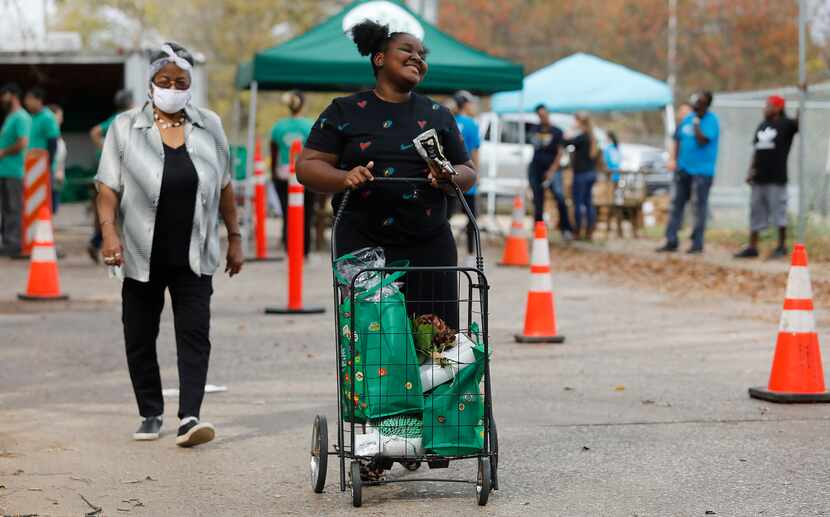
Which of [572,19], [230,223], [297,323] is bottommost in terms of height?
[297,323]

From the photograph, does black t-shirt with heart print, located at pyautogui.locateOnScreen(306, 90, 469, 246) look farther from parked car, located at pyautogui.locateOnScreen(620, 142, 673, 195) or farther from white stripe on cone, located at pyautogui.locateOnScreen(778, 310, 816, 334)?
parked car, located at pyautogui.locateOnScreen(620, 142, 673, 195)

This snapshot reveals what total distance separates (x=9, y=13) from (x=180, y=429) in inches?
206

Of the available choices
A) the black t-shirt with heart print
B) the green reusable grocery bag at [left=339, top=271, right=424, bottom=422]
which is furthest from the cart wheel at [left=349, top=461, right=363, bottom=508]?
the black t-shirt with heart print

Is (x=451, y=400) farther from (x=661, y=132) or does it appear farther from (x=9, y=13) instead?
(x=661, y=132)

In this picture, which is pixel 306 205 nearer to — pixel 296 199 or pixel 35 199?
pixel 35 199

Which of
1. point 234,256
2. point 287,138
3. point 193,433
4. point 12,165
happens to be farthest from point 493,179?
point 193,433

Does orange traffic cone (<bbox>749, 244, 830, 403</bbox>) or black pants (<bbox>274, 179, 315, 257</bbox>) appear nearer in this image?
orange traffic cone (<bbox>749, 244, 830, 403</bbox>)

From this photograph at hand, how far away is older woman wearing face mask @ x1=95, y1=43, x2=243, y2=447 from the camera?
A: 6371mm

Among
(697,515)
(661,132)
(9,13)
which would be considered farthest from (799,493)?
(661,132)

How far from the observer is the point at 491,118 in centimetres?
2927

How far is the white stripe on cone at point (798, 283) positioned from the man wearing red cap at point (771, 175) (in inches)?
375

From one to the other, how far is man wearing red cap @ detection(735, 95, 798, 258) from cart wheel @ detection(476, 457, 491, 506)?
1241cm

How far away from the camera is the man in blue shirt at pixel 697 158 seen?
1786 cm

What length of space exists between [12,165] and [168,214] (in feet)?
35.9
